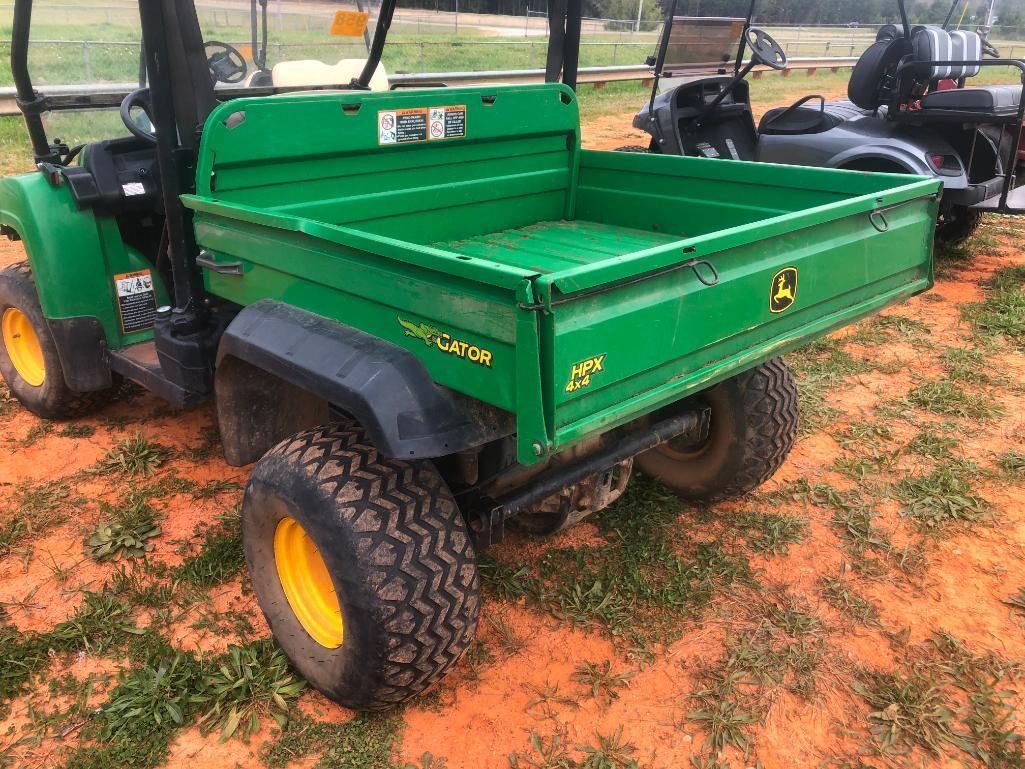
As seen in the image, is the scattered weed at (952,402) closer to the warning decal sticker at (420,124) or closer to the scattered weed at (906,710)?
the scattered weed at (906,710)

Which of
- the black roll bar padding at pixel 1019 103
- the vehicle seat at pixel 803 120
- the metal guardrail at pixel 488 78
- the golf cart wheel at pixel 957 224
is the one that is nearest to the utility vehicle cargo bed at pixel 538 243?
the metal guardrail at pixel 488 78

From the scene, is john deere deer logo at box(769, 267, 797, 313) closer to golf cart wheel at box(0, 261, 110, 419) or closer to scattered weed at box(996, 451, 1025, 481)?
scattered weed at box(996, 451, 1025, 481)

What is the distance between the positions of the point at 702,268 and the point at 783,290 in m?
0.40

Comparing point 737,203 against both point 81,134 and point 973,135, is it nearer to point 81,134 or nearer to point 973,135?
point 81,134

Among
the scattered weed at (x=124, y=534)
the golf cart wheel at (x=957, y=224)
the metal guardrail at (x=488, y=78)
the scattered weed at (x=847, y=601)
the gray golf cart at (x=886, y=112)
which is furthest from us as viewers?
the golf cart wheel at (x=957, y=224)

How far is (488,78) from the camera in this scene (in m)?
14.1

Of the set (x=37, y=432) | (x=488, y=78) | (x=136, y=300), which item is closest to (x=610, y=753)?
(x=136, y=300)

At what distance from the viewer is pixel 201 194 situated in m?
2.71

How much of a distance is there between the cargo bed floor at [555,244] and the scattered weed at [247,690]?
63.3 inches

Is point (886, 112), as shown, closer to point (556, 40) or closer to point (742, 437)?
point (556, 40)

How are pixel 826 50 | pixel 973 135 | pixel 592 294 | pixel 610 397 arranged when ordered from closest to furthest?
1. pixel 592 294
2. pixel 610 397
3. pixel 973 135
4. pixel 826 50

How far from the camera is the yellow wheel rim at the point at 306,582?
8.38 ft

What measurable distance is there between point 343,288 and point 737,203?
5.83 ft

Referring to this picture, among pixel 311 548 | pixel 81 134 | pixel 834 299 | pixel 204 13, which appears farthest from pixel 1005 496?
pixel 81 134
